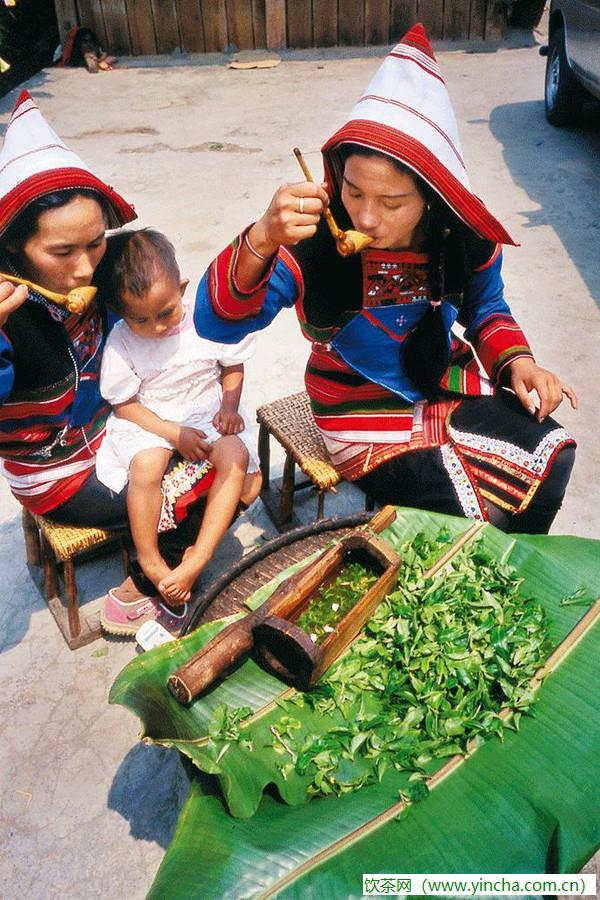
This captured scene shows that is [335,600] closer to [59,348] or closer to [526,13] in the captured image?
[59,348]

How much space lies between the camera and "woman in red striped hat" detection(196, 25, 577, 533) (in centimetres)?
181

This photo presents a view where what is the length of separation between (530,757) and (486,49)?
1000 centimetres

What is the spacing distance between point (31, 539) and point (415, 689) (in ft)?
5.70

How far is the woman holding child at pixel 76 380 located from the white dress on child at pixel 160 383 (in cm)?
2

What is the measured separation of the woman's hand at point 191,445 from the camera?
7.77ft

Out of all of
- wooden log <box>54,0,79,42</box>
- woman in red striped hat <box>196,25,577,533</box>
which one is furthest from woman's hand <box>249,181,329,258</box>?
wooden log <box>54,0,79,42</box>

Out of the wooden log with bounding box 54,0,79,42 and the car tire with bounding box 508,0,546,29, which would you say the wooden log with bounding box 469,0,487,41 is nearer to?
the car tire with bounding box 508,0,546,29

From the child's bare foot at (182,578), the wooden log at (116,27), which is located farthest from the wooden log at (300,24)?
the child's bare foot at (182,578)

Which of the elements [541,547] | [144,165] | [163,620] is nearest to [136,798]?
[163,620]

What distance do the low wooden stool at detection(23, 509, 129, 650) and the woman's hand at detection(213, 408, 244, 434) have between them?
0.47m

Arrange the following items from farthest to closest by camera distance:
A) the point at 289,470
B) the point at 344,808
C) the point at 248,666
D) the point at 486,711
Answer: the point at 289,470, the point at 248,666, the point at 486,711, the point at 344,808

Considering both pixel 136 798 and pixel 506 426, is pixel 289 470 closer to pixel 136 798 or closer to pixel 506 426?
pixel 506 426

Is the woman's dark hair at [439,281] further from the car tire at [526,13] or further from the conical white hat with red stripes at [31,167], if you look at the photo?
the car tire at [526,13]

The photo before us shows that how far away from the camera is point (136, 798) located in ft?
6.90
